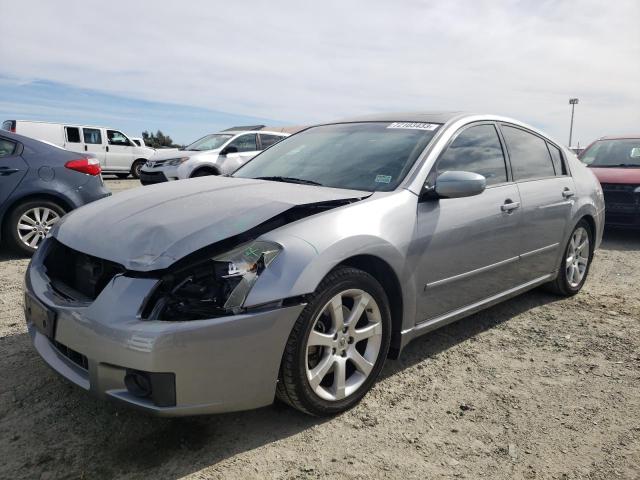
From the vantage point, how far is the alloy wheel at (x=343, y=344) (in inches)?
99.6

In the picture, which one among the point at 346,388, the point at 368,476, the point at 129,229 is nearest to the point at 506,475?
the point at 368,476

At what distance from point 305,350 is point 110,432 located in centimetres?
98

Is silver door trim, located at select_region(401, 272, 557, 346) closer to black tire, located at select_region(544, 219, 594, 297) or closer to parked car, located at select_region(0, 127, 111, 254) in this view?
black tire, located at select_region(544, 219, 594, 297)

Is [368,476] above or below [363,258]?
below

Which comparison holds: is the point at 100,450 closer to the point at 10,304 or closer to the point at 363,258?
the point at 363,258

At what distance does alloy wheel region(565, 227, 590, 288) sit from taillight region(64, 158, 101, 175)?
16.2 feet

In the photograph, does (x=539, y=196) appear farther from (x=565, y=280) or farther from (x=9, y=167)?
(x=9, y=167)

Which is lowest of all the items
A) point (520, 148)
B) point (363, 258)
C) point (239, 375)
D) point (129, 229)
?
point (239, 375)

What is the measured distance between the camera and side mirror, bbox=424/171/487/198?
2.97 metres

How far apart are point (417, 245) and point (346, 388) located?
2.80 ft

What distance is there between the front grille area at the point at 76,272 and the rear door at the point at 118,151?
15.8 metres

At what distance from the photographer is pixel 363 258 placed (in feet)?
8.87

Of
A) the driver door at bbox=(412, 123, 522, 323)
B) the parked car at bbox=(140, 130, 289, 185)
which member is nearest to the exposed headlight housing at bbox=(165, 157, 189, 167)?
the parked car at bbox=(140, 130, 289, 185)

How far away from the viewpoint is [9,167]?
5.55 meters
